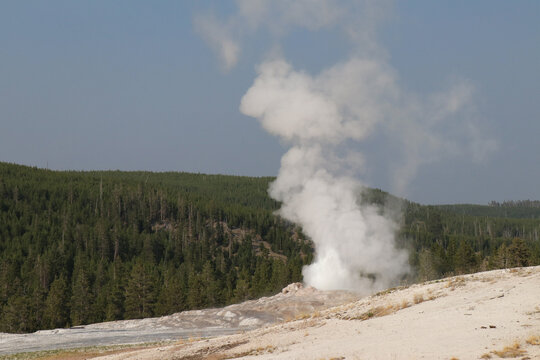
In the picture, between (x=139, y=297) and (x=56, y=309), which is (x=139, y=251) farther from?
(x=139, y=297)

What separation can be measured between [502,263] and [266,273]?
36.2m

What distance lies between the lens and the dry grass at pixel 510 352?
1494 cm

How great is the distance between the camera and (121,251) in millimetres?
128875

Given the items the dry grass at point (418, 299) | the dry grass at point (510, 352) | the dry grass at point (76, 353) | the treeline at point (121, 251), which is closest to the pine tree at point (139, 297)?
the treeline at point (121, 251)

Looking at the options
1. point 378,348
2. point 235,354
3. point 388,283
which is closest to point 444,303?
point 378,348

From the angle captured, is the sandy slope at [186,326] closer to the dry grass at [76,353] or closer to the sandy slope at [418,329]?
the dry grass at [76,353]

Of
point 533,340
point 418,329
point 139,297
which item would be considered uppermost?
point 533,340

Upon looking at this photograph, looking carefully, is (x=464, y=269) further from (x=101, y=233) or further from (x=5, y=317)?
(x=101, y=233)

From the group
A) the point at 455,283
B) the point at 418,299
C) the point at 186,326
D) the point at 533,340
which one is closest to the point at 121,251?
the point at 186,326

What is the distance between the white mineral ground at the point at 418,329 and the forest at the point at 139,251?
42.5 meters

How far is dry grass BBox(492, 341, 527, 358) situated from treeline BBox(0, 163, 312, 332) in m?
60.3

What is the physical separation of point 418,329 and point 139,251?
378 ft

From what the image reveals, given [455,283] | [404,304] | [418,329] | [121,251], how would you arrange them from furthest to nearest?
[121,251], [455,283], [404,304], [418,329]

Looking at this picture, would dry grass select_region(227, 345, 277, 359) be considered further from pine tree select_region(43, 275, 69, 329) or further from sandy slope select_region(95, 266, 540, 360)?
pine tree select_region(43, 275, 69, 329)
